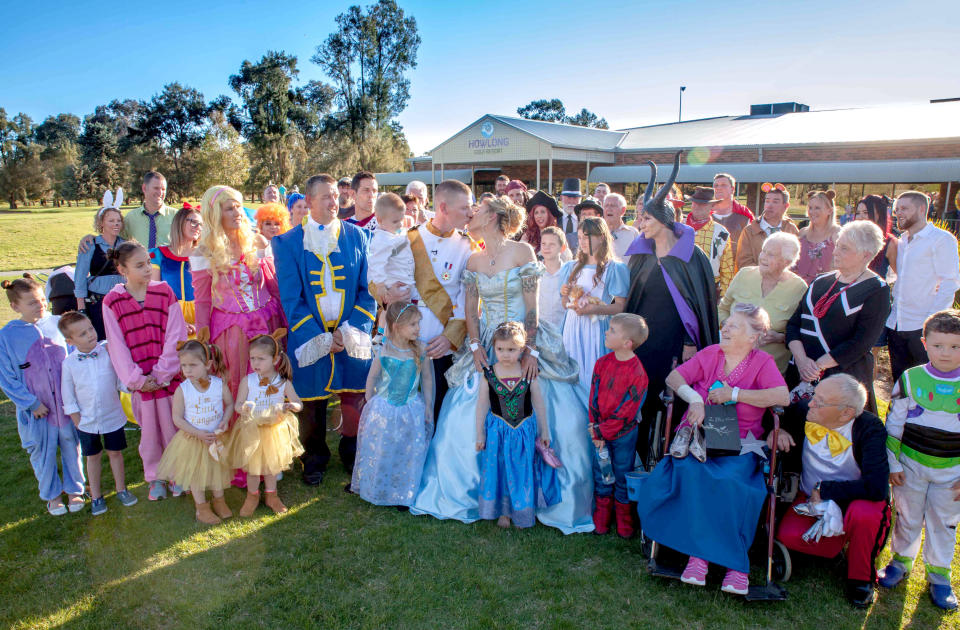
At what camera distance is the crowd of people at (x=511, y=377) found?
10.8ft

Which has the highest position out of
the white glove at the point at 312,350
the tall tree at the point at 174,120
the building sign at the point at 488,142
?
the tall tree at the point at 174,120

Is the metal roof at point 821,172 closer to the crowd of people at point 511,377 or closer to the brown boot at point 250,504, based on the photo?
the crowd of people at point 511,377

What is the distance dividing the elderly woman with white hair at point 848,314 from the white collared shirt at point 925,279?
167 cm

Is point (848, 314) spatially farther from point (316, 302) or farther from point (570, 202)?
point (570, 202)

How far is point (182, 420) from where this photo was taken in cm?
401

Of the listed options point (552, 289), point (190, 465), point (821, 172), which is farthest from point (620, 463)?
point (821, 172)

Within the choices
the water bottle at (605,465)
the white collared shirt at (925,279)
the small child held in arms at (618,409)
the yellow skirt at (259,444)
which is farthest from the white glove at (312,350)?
the white collared shirt at (925,279)

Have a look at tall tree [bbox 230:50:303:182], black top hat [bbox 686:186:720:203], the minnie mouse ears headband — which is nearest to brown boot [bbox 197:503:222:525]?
the minnie mouse ears headband

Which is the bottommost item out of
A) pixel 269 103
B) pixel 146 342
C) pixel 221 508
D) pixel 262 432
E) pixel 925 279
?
pixel 221 508

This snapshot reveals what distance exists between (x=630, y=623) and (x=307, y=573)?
1936 mm

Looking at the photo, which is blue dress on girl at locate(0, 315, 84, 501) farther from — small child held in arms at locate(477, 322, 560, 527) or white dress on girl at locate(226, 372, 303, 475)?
small child held in arms at locate(477, 322, 560, 527)

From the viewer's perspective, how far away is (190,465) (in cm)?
398

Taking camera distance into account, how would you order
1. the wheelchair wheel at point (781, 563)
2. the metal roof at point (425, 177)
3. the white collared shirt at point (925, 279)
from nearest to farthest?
the wheelchair wheel at point (781, 563), the white collared shirt at point (925, 279), the metal roof at point (425, 177)

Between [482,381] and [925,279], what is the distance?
4153 mm
